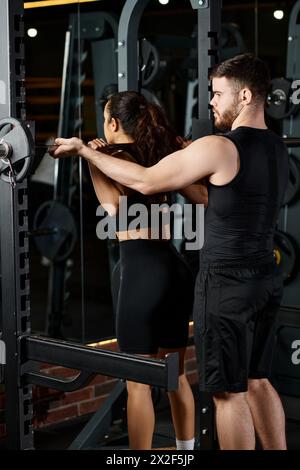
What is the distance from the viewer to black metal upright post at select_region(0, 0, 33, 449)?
2428mm

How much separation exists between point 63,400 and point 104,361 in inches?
75.9

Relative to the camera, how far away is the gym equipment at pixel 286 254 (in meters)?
4.34

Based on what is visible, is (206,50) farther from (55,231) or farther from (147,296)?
(55,231)

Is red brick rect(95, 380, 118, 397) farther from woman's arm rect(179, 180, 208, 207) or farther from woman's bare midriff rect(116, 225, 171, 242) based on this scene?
woman's arm rect(179, 180, 208, 207)

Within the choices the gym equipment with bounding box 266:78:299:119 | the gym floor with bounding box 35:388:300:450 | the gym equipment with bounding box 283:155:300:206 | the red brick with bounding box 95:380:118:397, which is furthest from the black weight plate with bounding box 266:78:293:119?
the red brick with bounding box 95:380:118:397

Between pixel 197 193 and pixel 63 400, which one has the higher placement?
pixel 197 193

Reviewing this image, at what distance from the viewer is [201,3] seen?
8.47 ft

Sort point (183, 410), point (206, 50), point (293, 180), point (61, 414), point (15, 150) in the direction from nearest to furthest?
point (15, 150), point (206, 50), point (183, 410), point (61, 414), point (293, 180)

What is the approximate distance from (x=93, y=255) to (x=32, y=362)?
370cm

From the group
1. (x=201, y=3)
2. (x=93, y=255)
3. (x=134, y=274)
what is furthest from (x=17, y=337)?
(x=93, y=255)

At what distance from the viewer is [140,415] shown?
9.66 feet

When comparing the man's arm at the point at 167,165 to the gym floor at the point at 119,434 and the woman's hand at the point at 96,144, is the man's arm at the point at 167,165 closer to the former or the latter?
the woman's hand at the point at 96,144

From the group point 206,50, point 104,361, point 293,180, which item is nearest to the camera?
point 104,361

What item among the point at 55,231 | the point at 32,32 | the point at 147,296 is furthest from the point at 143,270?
the point at 32,32
